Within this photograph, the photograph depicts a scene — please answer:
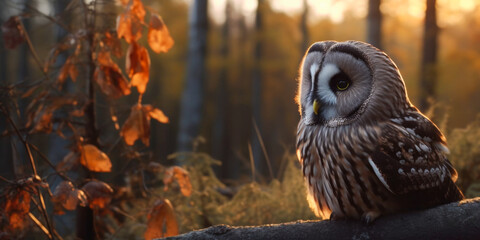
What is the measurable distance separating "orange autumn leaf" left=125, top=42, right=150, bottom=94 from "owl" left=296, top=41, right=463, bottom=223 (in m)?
A: 1.00

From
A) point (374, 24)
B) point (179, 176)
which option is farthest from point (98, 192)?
point (374, 24)

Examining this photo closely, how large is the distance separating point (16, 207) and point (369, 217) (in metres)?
1.97

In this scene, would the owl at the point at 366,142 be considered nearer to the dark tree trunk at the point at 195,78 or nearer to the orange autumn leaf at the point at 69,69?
the orange autumn leaf at the point at 69,69

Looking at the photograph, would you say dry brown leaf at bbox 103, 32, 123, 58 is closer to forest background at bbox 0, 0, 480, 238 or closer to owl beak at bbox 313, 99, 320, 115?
forest background at bbox 0, 0, 480, 238

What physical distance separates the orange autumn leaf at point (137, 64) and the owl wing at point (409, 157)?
1.43 metres

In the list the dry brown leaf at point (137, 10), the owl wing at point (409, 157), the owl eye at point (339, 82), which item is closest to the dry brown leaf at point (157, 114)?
the dry brown leaf at point (137, 10)

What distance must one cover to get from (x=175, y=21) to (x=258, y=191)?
19443 millimetres

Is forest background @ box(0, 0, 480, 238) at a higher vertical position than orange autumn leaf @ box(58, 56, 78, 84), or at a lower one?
lower

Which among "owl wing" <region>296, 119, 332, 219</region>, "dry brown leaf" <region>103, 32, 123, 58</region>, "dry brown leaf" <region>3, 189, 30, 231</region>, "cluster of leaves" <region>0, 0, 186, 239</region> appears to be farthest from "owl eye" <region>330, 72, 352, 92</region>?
"dry brown leaf" <region>3, 189, 30, 231</region>

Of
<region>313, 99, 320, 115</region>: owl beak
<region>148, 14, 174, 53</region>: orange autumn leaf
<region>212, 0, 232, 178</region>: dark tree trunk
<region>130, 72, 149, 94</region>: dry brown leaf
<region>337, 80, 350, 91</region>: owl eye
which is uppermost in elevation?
<region>148, 14, 174, 53</region>: orange autumn leaf

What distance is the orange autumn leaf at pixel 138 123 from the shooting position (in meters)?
2.97

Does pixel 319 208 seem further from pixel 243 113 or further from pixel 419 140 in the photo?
pixel 243 113

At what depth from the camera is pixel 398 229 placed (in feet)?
7.31

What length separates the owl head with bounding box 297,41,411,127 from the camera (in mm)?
2500
